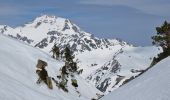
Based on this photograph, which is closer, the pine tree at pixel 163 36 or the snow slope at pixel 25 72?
the snow slope at pixel 25 72

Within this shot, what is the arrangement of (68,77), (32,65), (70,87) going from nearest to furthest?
(32,65) → (70,87) → (68,77)

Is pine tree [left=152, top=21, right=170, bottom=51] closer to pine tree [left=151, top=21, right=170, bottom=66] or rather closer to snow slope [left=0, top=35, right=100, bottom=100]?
pine tree [left=151, top=21, right=170, bottom=66]

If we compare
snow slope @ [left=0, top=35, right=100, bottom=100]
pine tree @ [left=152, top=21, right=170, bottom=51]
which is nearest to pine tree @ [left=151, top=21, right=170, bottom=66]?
pine tree @ [left=152, top=21, right=170, bottom=51]

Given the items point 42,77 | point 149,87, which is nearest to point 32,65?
point 42,77

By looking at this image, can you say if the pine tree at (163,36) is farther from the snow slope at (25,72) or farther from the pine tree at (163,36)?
the snow slope at (25,72)

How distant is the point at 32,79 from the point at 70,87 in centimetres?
1957

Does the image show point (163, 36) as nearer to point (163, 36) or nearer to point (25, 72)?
point (163, 36)

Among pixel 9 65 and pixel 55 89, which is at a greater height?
pixel 9 65

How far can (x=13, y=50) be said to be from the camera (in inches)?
3120

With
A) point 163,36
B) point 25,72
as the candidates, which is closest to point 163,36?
point 163,36

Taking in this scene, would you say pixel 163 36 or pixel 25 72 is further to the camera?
pixel 163 36

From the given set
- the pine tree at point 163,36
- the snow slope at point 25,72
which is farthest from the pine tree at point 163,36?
the snow slope at point 25,72

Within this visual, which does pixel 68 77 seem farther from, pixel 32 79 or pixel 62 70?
pixel 32 79

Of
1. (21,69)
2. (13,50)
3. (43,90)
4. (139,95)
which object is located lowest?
(139,95)
